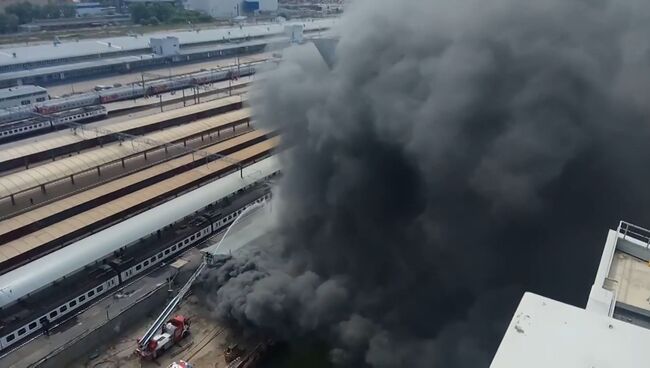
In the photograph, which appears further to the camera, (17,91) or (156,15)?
(156,15)

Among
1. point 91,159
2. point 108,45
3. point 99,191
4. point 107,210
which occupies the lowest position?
point 107,210

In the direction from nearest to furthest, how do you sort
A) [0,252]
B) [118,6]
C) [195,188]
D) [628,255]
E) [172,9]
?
[628,255], [0,252], [195,188], [172,9], [118,6]

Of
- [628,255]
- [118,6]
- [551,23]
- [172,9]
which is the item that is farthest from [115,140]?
[118,6]

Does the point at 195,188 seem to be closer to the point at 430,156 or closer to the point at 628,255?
the point at 430,156

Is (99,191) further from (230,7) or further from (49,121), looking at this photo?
(230,7)

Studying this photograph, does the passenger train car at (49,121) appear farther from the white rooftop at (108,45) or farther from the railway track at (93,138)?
the white rooftop at (108,45)

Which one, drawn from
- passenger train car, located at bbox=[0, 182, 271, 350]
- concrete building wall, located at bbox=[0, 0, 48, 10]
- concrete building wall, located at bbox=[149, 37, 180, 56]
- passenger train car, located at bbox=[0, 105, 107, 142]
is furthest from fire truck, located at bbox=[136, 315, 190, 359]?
concrete building wall, located at bbox=[0, 0, 48, 10]

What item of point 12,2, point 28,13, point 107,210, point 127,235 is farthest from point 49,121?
point 12,2
